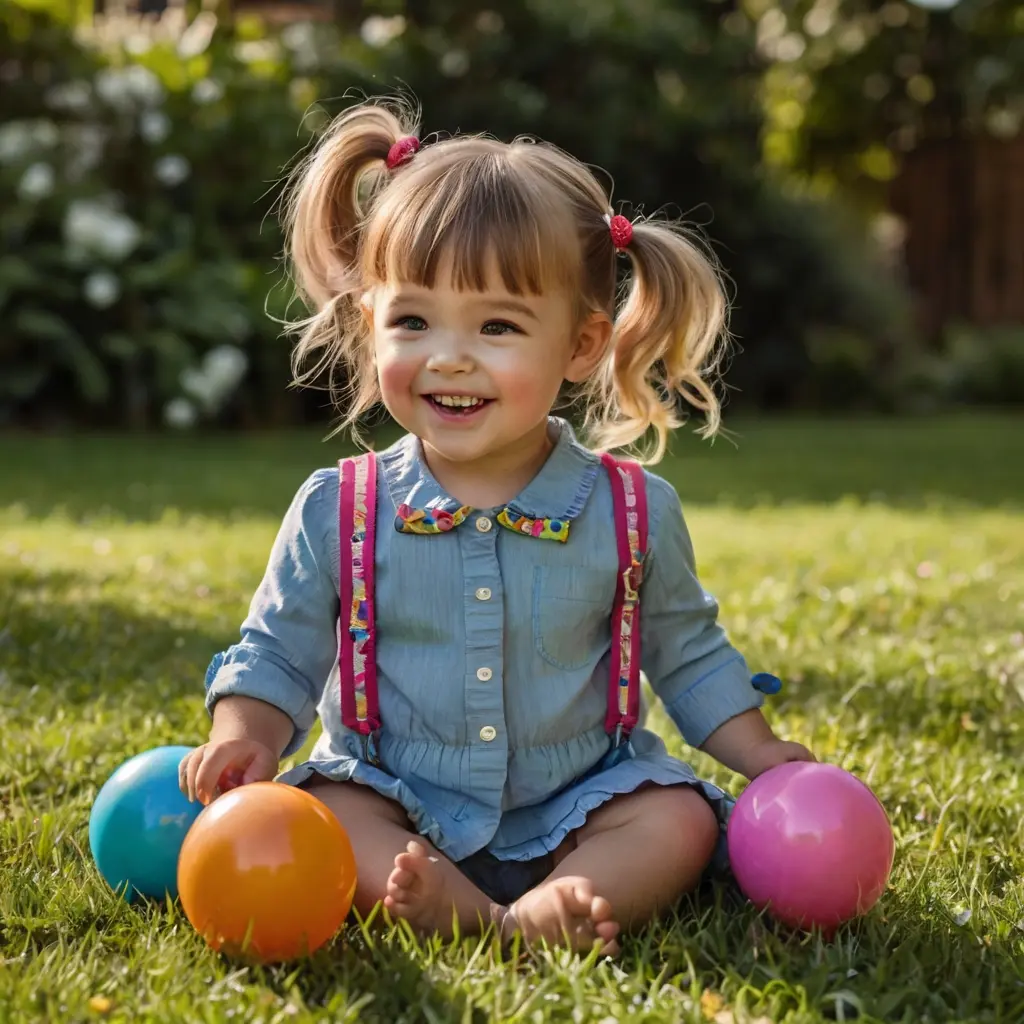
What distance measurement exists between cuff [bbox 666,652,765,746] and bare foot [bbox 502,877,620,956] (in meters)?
0.51

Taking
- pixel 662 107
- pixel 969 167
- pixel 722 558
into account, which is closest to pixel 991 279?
pixel 969 167

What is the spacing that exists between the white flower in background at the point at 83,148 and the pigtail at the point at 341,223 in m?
8.48

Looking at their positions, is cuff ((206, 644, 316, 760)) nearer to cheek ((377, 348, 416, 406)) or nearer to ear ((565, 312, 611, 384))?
cheek ((377, 348, 416, 406))

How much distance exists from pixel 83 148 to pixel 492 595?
30.3 ft

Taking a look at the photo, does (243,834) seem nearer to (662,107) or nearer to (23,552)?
(23,552)

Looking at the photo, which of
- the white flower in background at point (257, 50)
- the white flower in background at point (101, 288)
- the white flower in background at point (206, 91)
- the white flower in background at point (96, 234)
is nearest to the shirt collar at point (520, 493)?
the white flower in background at point (101, 288)

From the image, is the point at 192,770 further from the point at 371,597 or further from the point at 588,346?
the point at 588,346

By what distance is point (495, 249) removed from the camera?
231 cm

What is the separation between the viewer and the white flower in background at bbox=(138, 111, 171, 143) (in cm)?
1073

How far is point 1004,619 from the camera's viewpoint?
4.34 meters

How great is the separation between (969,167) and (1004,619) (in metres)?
16.2

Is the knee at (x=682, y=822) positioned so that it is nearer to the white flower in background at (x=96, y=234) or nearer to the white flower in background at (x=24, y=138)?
the white flower in background at (x=96, y=234)

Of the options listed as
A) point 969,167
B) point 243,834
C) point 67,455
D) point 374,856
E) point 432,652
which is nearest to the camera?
point 243,834

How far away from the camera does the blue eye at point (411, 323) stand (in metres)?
2.38
